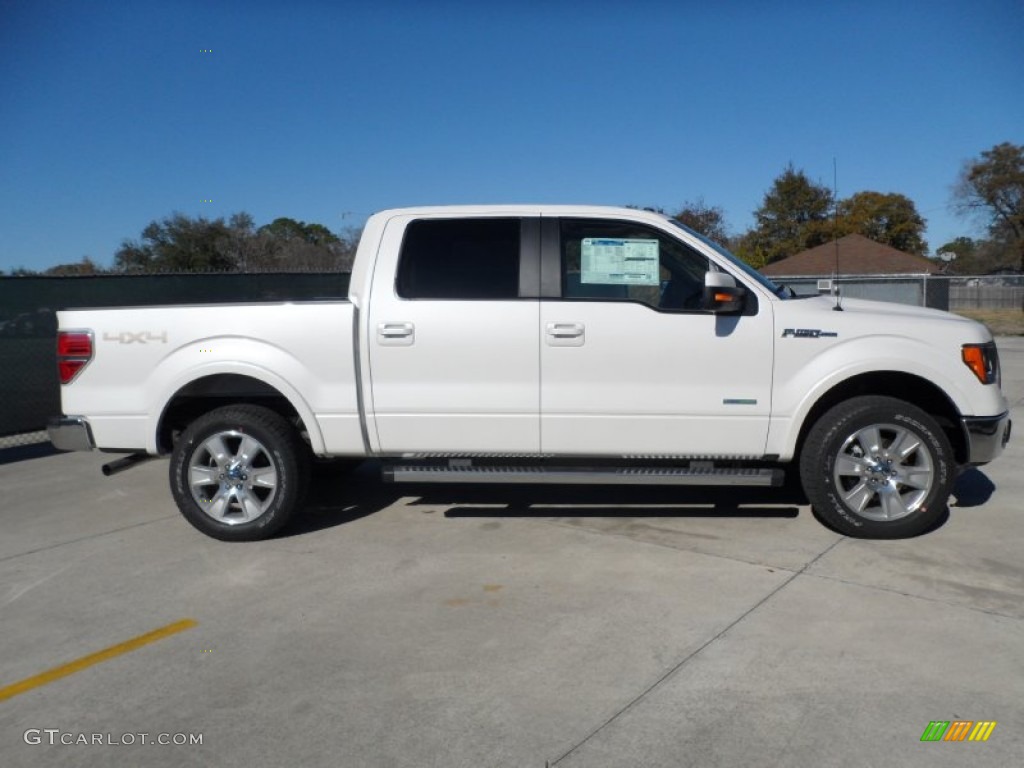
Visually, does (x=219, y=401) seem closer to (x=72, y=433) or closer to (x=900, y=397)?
(x=72, y=433)

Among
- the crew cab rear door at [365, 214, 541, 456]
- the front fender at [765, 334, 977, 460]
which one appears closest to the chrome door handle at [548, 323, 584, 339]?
the crew cab rear door at [365, 214, 541, 456]

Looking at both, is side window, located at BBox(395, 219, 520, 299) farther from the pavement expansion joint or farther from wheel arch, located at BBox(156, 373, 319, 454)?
the pavement expansion joint

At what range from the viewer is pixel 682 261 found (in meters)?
5.29

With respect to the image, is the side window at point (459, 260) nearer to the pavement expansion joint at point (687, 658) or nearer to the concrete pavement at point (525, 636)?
the concrete pavement at point (525, 636)

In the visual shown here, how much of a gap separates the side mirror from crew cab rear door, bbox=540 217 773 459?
2.5 inches

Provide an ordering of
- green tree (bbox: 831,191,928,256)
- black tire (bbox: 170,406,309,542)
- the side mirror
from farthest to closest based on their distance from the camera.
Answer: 1. green tree (bbox: 831,191,928,256)
2. black tire (bbox: 170,406,309,542)
3. the side mirror

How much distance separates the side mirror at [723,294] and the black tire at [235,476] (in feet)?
9.41

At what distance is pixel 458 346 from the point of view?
5180 mm

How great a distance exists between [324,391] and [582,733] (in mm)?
2946

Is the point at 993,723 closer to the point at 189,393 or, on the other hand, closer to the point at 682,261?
the point at 682,261

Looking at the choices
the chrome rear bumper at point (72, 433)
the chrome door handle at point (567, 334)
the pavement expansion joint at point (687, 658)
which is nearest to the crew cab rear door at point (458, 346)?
the chrome door handle at point (567, 334)

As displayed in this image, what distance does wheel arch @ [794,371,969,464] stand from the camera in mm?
5137

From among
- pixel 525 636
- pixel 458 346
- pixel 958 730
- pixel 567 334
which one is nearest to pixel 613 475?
pixel 567 334

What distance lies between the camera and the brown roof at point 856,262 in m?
30.2
